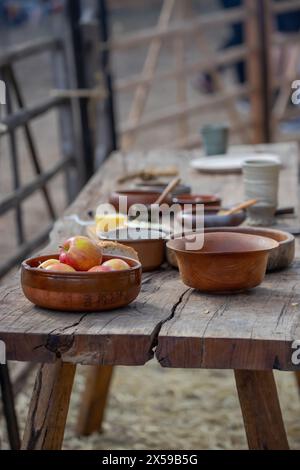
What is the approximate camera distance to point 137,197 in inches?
111

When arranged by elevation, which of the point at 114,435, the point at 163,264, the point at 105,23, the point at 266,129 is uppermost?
the point at 105,23

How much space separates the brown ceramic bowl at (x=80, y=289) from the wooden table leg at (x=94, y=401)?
1.77m

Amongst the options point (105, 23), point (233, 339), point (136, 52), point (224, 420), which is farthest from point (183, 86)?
point (136, 52)

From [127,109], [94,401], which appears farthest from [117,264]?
[127,109]

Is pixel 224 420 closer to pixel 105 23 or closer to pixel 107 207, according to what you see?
pixel 107 207

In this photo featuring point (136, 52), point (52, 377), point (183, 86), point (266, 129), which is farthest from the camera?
point (136, 52)

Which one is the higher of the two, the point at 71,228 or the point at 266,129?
the point at 71,228

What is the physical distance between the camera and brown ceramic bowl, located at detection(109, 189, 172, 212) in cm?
281

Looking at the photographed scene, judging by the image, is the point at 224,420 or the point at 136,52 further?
the point at 136,52

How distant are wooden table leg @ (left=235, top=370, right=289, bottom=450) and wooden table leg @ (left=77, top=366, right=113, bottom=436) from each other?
4.75 feet

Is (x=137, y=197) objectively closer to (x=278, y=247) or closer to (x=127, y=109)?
Answer: (x=278, y=247)

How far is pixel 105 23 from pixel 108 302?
343 cm

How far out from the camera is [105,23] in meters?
5.09

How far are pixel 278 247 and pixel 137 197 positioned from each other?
2.38 ft
